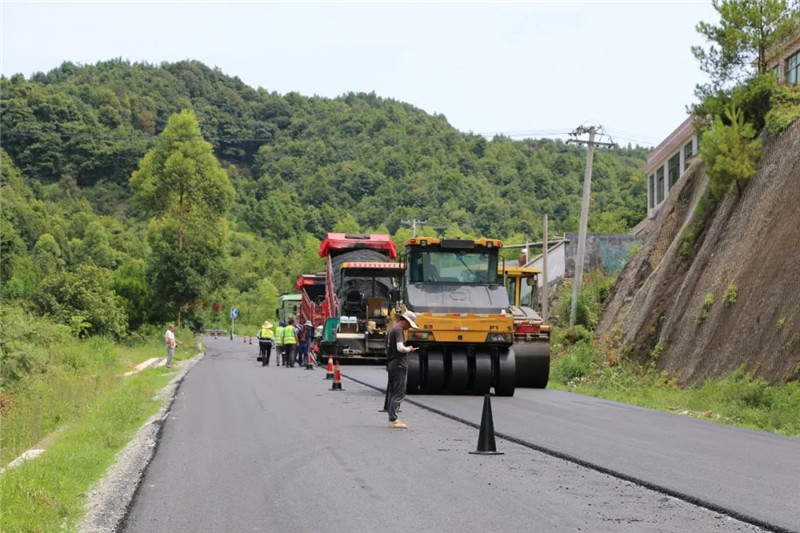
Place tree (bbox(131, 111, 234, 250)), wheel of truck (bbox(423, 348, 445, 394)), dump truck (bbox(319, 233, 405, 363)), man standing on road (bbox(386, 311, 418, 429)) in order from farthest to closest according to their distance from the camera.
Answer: tree (bbox(131, 111, 234, 250)), dump truck (bbox(319, 233, 405, 363)), wheel of truck (bbox(423, 348, 445, 394)), man standing on road (bbox(386, 311, 418, 429))

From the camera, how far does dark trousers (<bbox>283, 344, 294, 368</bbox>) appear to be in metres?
40.9

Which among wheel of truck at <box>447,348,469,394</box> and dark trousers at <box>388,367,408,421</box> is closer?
dark trousers at <box>388,367,408,421</box>

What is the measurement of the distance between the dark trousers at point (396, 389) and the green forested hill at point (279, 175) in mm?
57828

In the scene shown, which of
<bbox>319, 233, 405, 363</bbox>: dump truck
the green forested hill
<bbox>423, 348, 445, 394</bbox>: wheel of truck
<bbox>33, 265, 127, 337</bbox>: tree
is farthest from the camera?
the green forested hill

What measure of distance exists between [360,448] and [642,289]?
23.8 m

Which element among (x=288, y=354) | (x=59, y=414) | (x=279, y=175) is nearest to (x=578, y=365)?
(x=288, y=354)

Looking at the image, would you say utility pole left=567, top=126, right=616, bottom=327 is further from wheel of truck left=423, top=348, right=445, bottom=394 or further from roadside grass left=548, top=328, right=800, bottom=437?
wheel of truck left=423, top=348, right=445, bottom=394

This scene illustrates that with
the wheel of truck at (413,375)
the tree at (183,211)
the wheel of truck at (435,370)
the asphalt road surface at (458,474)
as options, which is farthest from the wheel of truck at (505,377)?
the tree at (183,211)

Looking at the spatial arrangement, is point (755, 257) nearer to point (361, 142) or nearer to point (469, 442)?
point (469, 442)

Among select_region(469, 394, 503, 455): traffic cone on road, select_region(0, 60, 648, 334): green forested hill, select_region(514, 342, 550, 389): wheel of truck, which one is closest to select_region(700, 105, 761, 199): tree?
select_region(514, 342, 550, 389): wheel of truck

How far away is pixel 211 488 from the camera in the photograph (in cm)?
1057

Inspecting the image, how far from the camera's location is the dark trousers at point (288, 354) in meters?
40.9

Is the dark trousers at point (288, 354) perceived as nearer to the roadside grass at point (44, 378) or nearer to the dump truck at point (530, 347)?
the roadside grass at point (44, 378)

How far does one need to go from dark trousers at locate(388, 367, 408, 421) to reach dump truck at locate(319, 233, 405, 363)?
17346 millimetres
